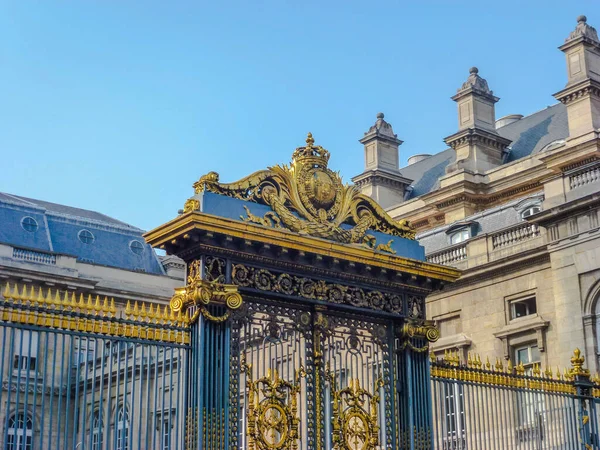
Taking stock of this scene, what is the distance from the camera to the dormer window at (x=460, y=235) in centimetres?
3089

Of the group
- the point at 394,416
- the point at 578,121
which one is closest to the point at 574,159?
the point at 578,121

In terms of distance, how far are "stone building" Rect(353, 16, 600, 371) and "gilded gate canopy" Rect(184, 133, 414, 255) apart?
34.9 ft

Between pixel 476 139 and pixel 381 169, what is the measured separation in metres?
5.71

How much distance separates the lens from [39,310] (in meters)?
11.4

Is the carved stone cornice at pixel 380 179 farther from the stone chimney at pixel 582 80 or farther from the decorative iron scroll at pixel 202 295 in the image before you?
the decorative iron scroll at pixel 202 295

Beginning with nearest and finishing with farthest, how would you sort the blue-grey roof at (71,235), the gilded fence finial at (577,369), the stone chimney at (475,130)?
the gilded fence finial at (577,369), the stone chimney at (475,130), the blue-grey roof at (71,235)

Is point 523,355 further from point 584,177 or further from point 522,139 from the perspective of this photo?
point 522,139

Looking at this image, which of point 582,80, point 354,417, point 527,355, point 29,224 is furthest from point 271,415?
point 29,224

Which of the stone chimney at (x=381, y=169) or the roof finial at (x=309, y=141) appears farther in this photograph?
the stone chimney at (x=381, y=169)

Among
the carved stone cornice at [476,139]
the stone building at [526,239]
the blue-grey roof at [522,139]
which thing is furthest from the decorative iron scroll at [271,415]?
the blue-grey roof at [522,139]

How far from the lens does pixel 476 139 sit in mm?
42375

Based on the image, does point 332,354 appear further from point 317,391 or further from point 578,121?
point 578,121

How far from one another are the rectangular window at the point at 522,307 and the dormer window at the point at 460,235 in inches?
184

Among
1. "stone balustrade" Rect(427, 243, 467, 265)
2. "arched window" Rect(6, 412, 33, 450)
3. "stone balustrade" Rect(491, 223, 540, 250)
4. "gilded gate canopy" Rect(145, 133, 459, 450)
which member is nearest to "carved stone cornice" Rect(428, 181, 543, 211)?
"stone balustrade" Rect(427, 243, 467, 265)
